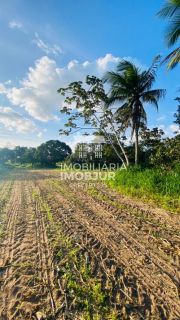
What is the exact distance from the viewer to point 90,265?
321 centimetres

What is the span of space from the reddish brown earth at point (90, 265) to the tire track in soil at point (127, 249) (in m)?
0.01

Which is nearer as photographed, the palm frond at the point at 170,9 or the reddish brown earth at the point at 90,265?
the reddish brown earth at the point at 90,265

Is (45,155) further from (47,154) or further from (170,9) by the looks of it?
(170,9)

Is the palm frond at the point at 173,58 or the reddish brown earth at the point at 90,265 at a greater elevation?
the palm frond at the point at 173,58

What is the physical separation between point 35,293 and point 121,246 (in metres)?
1.71

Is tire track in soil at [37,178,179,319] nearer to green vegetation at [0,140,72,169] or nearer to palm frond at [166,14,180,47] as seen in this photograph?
palm frond at [166,14,180,47]

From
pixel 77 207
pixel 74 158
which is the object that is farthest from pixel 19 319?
pixel 74 158

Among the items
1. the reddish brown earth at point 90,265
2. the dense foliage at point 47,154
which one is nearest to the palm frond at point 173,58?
the reddish brown earth at point 90,265

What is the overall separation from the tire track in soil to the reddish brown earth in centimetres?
1

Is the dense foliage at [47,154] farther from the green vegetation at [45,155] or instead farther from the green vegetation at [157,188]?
the green vegetation at [157,188]

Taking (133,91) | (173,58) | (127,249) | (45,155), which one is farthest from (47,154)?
(127,249)

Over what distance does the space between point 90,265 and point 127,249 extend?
81cm

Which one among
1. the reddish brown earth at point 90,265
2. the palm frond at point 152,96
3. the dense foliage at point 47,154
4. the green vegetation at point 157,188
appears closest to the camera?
the reddish brown earth at point 90,265

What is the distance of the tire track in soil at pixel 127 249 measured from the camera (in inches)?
102
